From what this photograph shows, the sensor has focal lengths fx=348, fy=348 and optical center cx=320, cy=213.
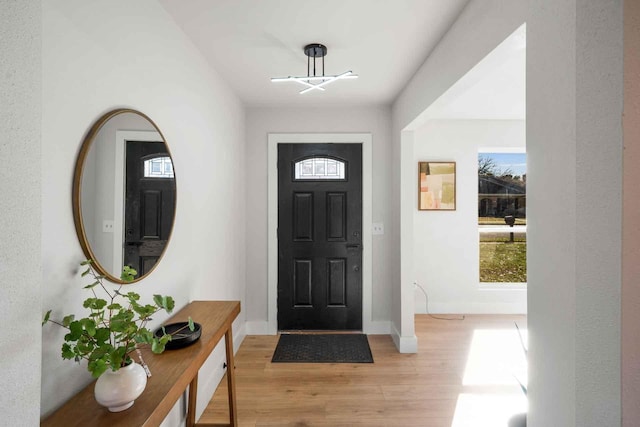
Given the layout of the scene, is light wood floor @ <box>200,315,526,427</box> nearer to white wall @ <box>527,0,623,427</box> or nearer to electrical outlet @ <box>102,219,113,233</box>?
white wall @ <box>527,0,623,427</box>

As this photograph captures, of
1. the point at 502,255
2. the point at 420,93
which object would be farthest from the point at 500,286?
the point at 420,93

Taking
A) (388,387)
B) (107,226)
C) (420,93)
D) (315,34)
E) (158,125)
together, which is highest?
(315,34)

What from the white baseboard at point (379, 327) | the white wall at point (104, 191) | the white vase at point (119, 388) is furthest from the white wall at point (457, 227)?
the white vase at point (119, 388)

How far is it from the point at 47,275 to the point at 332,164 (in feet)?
10.1

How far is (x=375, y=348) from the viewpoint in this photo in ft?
11.4

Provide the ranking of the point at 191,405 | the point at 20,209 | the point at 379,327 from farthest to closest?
the point at 379,327
the point at 191,405
the point at 20,209

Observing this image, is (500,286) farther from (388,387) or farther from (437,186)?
(388,387)

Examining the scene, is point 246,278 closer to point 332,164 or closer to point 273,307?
point 273,307

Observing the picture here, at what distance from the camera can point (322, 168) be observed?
393 cm

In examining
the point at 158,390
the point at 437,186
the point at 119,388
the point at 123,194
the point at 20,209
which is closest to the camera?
the point at 20,209

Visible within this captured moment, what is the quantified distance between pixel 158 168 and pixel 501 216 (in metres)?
4.29

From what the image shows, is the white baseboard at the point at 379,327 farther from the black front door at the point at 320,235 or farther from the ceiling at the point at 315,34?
the ceiling at the point at 315,34

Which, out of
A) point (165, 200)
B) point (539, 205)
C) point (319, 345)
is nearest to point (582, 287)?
point (539, 205)

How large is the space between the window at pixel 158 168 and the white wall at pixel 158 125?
156mm
